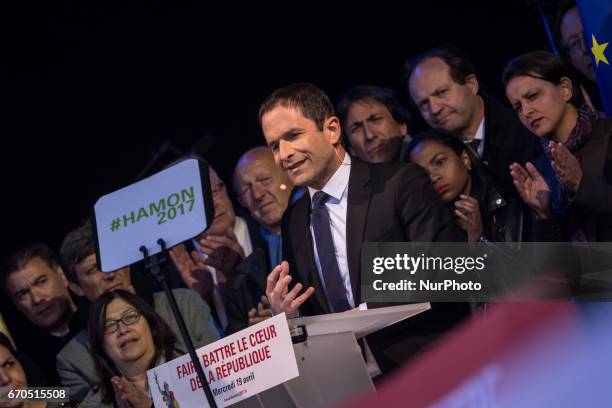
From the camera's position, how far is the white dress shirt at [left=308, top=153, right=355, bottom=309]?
8.54 ft

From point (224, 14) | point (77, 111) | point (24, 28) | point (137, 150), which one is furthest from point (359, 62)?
point (24, 28)

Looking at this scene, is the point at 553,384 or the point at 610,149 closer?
the point at 553,384

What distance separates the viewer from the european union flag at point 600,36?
279 cm

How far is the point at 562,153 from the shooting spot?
8.50 feet

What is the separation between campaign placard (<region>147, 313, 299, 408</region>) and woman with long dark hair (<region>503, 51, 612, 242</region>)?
1085 millimetres

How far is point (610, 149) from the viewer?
2.65 meters

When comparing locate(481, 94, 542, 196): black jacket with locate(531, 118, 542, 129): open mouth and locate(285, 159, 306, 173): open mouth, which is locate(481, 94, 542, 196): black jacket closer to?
locate(531, 118, 542, 129): open mouth

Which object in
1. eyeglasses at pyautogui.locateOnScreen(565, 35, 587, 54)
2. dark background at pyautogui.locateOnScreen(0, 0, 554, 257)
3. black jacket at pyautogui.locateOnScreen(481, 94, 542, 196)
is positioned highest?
dark background at pyautogui.locateOnScreen(0, 0, 554, 257)

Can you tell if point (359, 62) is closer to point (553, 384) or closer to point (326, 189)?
point (326, 189)

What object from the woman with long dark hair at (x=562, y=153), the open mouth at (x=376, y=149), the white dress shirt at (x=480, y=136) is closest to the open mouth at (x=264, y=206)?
the open mouth at (x=376, y=149)

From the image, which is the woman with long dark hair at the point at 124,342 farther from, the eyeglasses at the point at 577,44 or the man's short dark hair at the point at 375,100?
the eyeglasses at the point at 577,44

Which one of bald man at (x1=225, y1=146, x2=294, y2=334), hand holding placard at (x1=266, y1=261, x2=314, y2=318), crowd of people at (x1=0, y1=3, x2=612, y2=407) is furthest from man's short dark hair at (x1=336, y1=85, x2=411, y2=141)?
hand holding placard at (x1=266, y1=261, x2=314, y2=318)

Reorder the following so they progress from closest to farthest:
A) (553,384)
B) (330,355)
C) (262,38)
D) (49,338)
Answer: (553,384) → (330,355) → (49,338) → (262,38)

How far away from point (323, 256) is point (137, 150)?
7.79 feet
